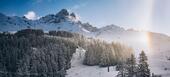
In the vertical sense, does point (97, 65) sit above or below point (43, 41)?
below

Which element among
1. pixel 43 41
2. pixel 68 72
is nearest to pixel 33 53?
pixel 68 72

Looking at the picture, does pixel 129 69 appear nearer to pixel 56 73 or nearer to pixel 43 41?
pixel 56 73

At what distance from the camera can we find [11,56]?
142 meters

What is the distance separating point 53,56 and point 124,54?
4357cm

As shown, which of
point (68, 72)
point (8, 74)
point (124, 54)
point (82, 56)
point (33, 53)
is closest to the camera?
point (8, 74)

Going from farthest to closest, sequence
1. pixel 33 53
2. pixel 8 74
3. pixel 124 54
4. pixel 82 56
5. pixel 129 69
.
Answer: pixel 82 56, pixel 124 54, pixel 33 53, pixel 8 74, pixel 129 69

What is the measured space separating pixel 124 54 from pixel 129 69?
69273mm

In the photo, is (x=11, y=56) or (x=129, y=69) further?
(x=11, y=56)

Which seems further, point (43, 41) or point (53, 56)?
point (43, 41)

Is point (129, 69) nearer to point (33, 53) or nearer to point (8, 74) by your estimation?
point (8, 74)

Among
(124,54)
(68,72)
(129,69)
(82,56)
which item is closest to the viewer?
(129,69)

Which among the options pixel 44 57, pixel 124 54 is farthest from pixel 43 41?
pixel 124 54

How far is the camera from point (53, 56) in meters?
143

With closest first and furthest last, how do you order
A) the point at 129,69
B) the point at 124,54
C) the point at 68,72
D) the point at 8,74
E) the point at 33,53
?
the point at 129,69
the point at 8,74
the point at 68,72
the point at 33,53
the point at 124,54
